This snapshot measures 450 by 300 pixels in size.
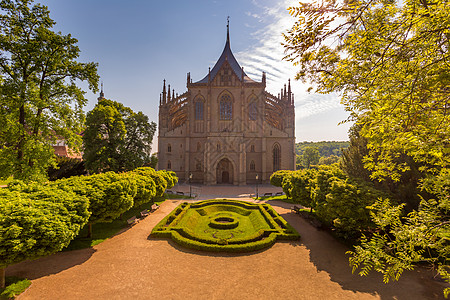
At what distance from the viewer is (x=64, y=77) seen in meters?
14.6

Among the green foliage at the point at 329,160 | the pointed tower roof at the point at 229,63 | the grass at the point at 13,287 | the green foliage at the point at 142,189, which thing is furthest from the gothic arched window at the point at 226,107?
the green foliage at the point at 329,160

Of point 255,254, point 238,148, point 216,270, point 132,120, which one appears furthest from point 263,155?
point 216,270

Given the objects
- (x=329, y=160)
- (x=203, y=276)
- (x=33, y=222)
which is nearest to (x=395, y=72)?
(x=203, y=276)

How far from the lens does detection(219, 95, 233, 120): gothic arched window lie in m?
41.7

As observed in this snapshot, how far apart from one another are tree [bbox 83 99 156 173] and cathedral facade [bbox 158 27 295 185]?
12.1 meters

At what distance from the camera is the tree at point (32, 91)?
39.6 feet

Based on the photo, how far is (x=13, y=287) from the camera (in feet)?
27.1

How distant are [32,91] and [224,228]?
17051mm

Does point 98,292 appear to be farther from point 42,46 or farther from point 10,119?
point 42,46

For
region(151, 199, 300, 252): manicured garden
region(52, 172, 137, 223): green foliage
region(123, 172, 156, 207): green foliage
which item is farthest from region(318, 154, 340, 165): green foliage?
region(52, 172, 137, 223): green foliage

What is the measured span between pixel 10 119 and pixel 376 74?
19.2 metres

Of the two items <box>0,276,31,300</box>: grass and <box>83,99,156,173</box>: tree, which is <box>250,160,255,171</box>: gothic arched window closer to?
<box>83,99,156,173</box>: tree

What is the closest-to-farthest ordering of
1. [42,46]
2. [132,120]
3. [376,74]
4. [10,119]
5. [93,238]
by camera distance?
[376,74]
[10,119]
[42,46]
[93,238]
[132,120]

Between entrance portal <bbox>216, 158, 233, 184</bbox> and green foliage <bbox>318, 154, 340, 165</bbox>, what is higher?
green foliage <bbox>318, 154, 340, 165</bbox>
